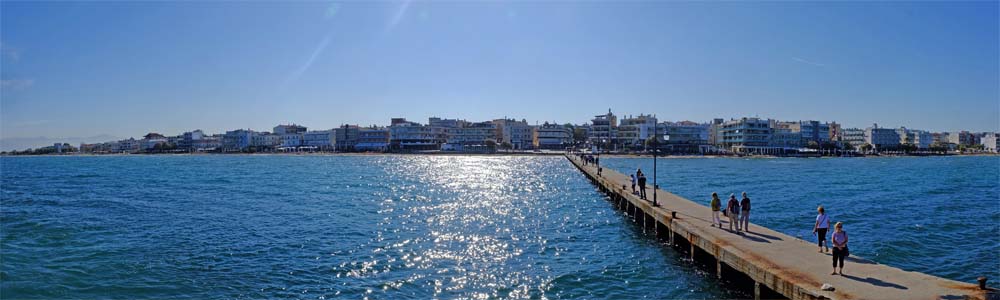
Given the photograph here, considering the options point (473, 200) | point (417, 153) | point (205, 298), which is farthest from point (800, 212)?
point (417, 153)

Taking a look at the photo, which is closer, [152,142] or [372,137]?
[372,137]

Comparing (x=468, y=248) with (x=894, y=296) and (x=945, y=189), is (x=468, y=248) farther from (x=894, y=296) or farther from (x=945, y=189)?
(x=945, y=189)

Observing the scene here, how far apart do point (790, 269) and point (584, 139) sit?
16359 cm

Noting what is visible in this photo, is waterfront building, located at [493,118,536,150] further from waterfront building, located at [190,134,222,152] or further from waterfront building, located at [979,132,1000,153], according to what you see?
waterfront building, located at [979,132,1000,153]

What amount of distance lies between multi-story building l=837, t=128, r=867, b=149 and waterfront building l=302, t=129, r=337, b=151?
13467 centimetres

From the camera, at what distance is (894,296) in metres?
10.0

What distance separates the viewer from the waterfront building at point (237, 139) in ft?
573

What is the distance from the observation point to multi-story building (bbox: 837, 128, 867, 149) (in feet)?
538

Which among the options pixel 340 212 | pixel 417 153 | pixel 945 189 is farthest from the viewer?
pixel 417 153

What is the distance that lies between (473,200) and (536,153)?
9818 cm

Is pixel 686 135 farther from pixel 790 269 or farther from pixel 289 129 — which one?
pixel 790 269

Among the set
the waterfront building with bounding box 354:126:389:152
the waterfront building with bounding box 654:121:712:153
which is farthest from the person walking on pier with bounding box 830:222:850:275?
the waterfront building with bounding box 354:126:389:152

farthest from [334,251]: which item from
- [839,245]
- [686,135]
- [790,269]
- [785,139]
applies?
[785,139]

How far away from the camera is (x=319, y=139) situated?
6560 inches
